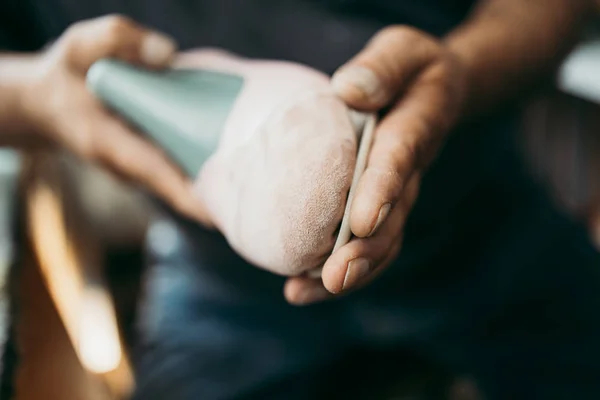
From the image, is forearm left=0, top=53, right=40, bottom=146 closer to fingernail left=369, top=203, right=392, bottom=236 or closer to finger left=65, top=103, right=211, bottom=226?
finger left=65, top=103, right=211, bottom=226

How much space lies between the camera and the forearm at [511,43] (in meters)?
0.37

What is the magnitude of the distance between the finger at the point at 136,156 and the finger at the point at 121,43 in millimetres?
37

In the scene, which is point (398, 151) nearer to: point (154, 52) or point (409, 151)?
point (409, 151)

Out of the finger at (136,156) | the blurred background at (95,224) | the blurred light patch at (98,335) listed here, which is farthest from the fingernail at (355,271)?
the blurred light patch at (98,335)

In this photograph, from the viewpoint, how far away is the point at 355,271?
22 cm

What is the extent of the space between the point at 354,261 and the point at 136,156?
168 mm

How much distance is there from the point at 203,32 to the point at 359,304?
23 cm

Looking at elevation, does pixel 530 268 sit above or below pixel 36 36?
below

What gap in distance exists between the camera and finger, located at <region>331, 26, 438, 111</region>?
0.79ft

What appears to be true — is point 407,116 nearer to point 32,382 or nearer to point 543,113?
point 32,382

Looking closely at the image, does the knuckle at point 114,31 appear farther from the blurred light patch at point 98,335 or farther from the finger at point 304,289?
the blurred light patch at point 98,335

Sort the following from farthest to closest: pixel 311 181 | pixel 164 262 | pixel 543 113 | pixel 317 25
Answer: pixel 543 113 → pixel 164 262 → pixel 317 25 → pixel 311 181

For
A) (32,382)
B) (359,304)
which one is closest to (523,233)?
(359,304)

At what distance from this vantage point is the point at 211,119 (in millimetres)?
258
